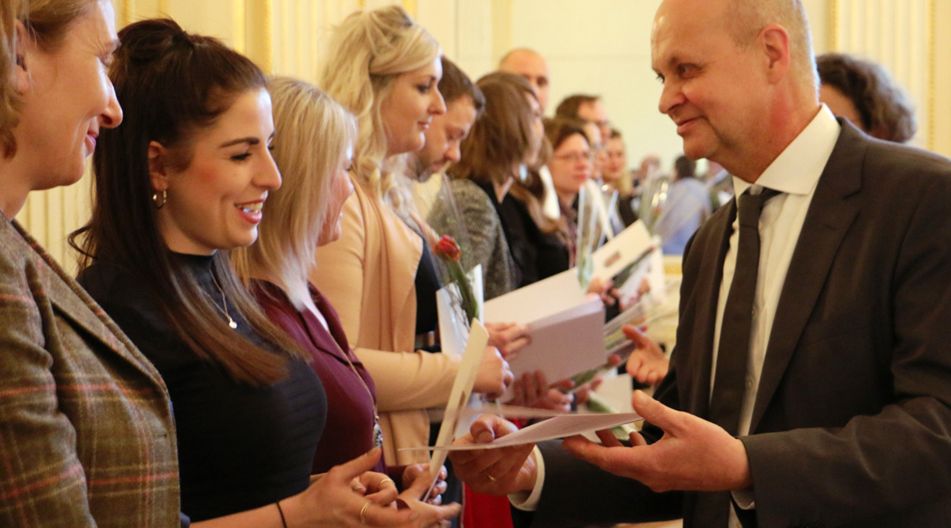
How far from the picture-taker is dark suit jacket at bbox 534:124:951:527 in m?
1.90

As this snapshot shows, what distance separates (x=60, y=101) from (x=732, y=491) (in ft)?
3.78

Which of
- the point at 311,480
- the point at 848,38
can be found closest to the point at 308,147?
the point at 311,480

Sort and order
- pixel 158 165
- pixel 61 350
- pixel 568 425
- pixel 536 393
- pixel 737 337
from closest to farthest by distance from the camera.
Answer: pixel 61 350, pixel 568 425, pixel 737 337, pixel 158 165, pixel 536 393

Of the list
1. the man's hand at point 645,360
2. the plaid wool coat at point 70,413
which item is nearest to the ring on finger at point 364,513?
the plaid wool coat at point 70,413

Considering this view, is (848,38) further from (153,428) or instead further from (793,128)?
(153,428)

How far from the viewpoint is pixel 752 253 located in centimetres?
217

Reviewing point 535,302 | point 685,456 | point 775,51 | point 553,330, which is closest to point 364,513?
point 685,456

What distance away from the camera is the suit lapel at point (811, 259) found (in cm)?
202

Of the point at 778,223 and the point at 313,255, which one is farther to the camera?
the point at 313,255

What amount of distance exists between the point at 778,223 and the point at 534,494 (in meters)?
0.64

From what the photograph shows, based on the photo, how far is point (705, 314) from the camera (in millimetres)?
2236

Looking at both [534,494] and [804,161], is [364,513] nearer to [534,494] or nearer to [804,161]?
[534,494]

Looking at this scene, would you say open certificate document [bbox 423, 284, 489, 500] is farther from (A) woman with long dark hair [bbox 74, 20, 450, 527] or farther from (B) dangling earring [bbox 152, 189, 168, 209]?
(B) dangling earring [bbox 152, 189, 168, 209]

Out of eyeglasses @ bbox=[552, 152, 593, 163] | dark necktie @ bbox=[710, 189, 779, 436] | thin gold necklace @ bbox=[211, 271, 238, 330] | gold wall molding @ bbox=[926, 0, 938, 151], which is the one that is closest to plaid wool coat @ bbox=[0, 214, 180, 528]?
thin gold necklace @ bbox=[211, 271, 238, 330]
